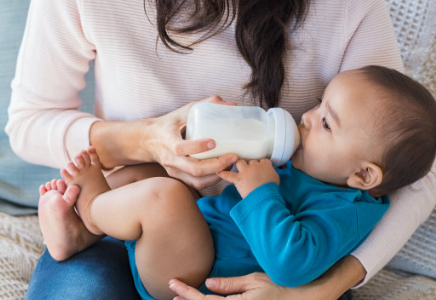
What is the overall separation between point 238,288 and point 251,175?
0.74 feet

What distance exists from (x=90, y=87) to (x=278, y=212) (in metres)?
0.88

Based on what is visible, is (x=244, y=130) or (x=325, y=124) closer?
(x=244, y=130)

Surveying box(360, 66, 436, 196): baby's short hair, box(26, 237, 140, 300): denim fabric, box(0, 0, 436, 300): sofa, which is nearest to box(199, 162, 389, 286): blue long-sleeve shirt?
box(360, 66, 436, 196): baby's short hair

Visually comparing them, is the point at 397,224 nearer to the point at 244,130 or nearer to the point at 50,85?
the point at 244,130

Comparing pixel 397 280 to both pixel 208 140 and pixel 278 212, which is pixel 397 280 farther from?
pixel 208 140

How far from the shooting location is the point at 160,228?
37.1 inches

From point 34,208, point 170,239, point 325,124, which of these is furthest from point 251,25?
point 34,208

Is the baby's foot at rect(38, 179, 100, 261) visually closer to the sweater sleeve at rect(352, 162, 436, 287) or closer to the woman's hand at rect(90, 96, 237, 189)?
the woman's hand at rect(90, 96, 237, 189)

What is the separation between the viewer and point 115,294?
1.01m

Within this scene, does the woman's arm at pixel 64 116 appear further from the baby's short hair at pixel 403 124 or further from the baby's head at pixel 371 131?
the baby's short hair at pixel 403 124

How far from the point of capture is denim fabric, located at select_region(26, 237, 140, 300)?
3.24ft

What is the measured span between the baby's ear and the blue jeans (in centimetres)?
30

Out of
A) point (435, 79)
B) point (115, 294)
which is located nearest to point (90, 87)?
point (115, 294)

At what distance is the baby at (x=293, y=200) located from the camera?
917mm
